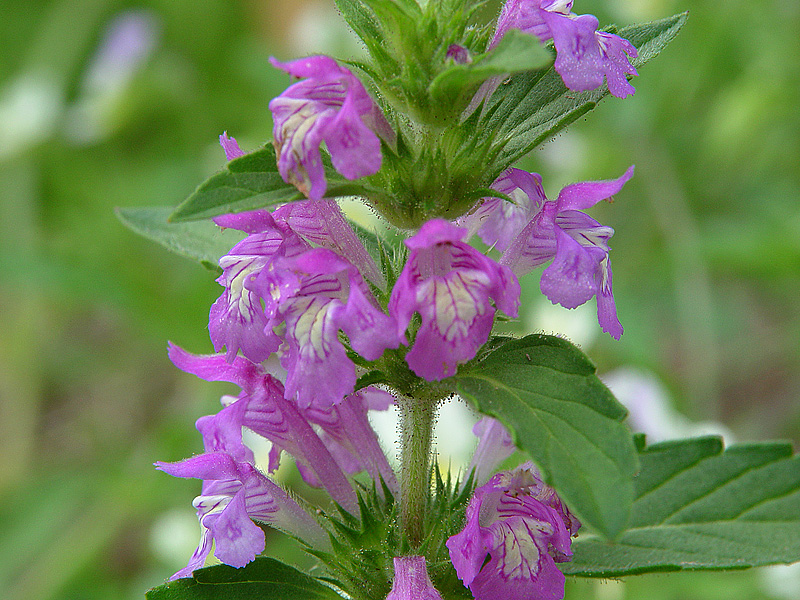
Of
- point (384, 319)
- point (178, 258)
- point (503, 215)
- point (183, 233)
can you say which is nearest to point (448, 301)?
point (384, 319)

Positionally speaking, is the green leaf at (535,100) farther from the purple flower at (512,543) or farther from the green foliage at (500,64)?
Answer: the purple flower at (512,543)

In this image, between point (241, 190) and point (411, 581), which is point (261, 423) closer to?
point (411, 581)

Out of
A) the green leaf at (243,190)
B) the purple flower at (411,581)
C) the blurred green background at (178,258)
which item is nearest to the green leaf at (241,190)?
the green leaf at (243,190)

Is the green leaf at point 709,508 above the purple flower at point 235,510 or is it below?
above

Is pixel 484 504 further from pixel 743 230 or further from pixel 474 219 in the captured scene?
pixel 743 230

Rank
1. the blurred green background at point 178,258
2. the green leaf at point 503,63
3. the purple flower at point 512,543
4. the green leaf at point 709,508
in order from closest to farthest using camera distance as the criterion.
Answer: the green leaf at point 503,63 → the purple flower at point 512,543 → the green leaf at point 709,508 → the blurred green background at point 178,258

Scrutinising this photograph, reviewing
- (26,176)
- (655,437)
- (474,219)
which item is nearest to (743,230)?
(655,437)
